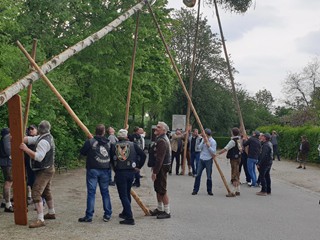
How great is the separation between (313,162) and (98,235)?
2289cm

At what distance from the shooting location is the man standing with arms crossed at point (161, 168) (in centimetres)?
970

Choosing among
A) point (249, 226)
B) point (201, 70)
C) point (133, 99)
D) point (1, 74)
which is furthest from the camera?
point (201, 70)

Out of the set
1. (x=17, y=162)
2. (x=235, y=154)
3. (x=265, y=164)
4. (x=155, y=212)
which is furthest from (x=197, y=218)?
(x=265, y=164)

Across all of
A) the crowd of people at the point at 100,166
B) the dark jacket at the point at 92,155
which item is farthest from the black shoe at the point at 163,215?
the dark jacket at the point at 92,155

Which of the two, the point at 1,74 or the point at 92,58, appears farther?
the point at 92,58

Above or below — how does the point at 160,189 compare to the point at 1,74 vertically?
below

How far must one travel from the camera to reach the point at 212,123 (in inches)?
2146

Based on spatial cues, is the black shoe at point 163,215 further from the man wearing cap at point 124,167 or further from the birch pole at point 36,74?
the birch pole at point 36,74

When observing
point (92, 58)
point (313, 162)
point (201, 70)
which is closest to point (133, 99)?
point (92, 58)

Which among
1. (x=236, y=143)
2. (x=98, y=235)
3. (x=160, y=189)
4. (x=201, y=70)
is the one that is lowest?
(x=98, y=235)

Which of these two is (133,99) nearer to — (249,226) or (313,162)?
(313,162)

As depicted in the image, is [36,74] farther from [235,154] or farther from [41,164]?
[235,154]

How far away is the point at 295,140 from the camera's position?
107 feet

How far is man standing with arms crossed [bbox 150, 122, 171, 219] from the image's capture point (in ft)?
31.8
